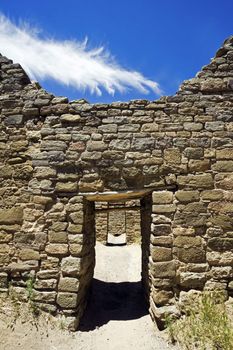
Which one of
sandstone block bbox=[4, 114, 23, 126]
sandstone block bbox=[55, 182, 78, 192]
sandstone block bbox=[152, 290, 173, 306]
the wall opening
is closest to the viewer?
sandstone block bbox=[152, 290, 173, 306]

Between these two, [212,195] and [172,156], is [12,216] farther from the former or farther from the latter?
[212,195]

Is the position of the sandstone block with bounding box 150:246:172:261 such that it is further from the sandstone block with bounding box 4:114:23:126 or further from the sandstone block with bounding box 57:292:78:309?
the sandstone block with bounding box 4:114:23:126

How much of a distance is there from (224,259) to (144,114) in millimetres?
2490

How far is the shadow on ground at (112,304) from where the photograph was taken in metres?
4.95

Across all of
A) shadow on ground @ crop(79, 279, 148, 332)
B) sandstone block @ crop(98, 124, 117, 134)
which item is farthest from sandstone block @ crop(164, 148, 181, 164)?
shadow on ground @ crop(79, 279, 148, 332)

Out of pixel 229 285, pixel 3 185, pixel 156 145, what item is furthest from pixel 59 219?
pixel 229 285

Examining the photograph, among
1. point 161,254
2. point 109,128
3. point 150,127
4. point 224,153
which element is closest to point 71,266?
point 161,254

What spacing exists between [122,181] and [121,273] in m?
3.57

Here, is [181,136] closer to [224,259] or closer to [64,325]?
[224,259]

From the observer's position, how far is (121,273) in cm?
756

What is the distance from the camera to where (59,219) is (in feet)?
15.5

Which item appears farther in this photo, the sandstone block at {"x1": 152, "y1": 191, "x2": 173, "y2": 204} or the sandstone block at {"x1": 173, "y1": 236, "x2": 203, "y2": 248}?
the sandstone block at {"x1": 152, "y1": 191, "x2": 173, "y2": 204}

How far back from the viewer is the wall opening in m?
5.18

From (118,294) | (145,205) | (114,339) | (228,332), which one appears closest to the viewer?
(228,332)
